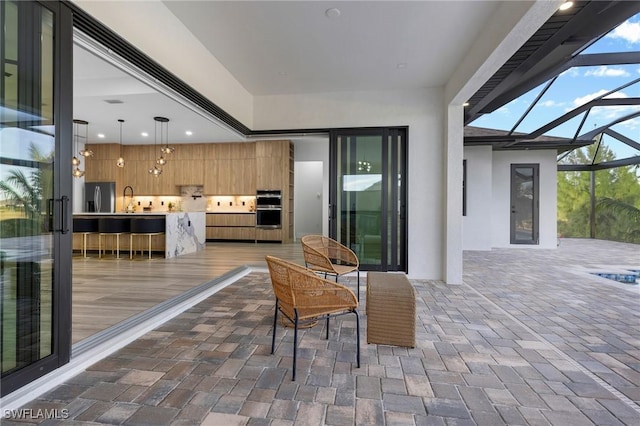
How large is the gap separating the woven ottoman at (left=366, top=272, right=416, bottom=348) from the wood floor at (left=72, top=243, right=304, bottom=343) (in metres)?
2.44

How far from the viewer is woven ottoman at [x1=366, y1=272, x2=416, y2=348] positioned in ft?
8.10

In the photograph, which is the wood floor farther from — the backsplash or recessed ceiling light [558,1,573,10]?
recessed ceiling light [558,1,573,10]

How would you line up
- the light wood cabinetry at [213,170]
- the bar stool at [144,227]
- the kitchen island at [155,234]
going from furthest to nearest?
the light wood cabinetry at [213,170]
the kitchen island at [155,234]
the bar stool at [144,227]

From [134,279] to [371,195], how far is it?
4090mm

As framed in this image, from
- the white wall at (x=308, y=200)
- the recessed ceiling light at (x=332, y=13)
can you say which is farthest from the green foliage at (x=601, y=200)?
the recessed ceiling light at (x=332, y=13)

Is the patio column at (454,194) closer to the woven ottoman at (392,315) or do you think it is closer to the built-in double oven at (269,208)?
the woven ottoman at (392,315)

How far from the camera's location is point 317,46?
3.80m

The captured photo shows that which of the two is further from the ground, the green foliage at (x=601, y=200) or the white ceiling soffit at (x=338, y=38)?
the white ceiling soffit at (x=338, y=38)

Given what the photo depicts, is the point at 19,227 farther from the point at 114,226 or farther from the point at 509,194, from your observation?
the point at 509,194

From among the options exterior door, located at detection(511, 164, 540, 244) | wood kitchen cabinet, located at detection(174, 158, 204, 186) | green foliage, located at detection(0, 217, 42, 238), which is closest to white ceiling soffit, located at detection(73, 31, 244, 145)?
wood kitchen cabinet, located at detection(174, 158, 204, 186)

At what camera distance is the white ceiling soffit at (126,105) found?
11.9 ft

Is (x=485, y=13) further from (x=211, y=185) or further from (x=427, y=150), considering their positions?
(x=211, y=185)

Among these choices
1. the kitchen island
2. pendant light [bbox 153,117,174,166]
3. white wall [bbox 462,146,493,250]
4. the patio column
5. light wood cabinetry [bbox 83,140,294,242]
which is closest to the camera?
the patio column

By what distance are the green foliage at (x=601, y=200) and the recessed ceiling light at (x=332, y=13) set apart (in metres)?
12.5
